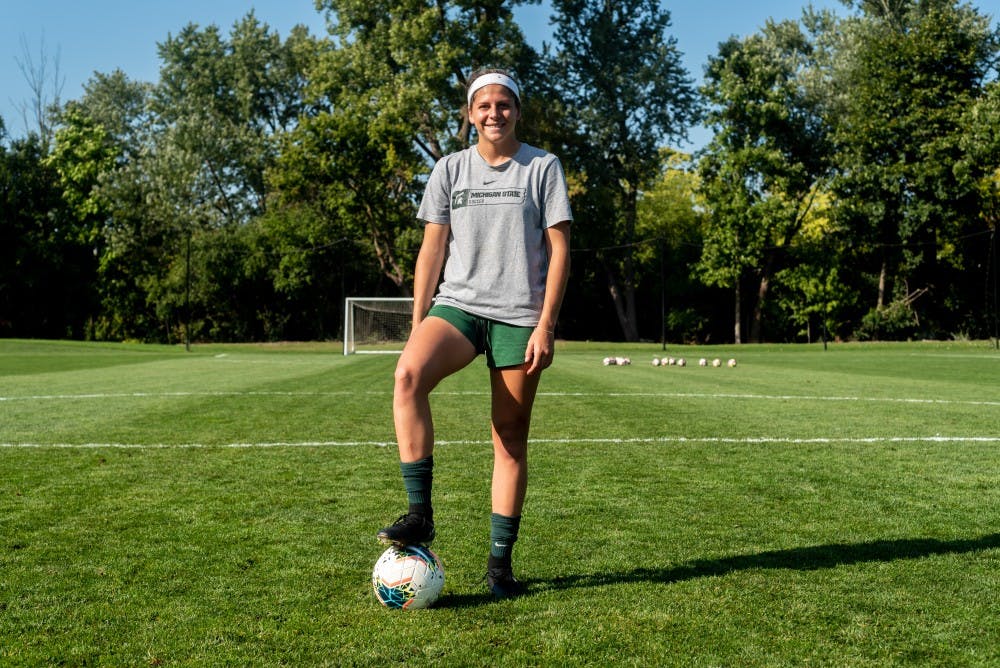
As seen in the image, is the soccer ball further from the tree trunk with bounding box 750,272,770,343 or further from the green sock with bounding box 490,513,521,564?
the tree trunk with bounding box 750,272,770,343

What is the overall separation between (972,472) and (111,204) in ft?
149

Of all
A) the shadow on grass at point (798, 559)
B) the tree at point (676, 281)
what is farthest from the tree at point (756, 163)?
the shadow on grass at point (798, 559)

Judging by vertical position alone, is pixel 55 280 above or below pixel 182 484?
above

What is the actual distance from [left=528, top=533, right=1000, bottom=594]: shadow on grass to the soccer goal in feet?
92.9

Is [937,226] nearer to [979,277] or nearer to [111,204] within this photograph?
[979,277]

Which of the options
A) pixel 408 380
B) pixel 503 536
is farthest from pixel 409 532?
pixel 408 380

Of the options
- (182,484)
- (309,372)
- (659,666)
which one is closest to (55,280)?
(309,372)

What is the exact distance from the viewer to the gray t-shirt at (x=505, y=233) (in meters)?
3.62

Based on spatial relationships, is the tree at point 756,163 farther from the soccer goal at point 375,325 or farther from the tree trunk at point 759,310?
the soccer goal at point 375,325

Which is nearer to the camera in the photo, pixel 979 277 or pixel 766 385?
pixel 766 385

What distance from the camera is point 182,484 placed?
574 cm

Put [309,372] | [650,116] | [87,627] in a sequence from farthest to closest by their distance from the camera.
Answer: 1. [650,116]
2. [309,372]
3. [87,627]

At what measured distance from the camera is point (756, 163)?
139 ft

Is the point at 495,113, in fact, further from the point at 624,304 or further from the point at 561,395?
the point at 624,304
